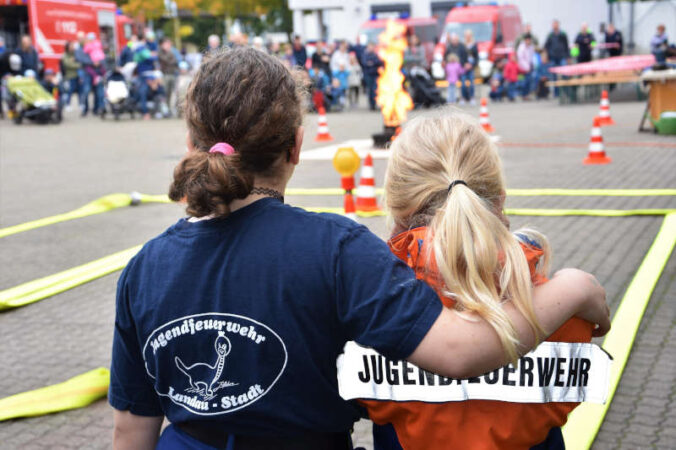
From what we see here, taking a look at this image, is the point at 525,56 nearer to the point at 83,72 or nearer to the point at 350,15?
the point at 83,72

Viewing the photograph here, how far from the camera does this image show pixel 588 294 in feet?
5.74

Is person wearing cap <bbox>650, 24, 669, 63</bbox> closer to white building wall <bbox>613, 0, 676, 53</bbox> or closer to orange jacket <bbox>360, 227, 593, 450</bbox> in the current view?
white building wall <bbox>613, 0, 676, 53</bbox>

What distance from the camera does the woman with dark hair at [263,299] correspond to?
1.56 meters

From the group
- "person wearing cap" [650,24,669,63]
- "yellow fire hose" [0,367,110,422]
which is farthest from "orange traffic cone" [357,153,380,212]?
"person wearing cap" [650,24,669,63]

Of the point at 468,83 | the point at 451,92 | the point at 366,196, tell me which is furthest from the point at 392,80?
the point at 468,83

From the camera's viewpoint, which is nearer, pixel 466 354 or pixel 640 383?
pixel 466 354

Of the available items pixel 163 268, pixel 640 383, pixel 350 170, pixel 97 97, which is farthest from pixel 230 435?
pixel 97 97

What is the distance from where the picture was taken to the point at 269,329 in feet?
5.35

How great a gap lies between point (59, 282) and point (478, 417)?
5011mm

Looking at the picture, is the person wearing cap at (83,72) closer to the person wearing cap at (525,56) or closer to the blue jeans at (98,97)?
the blue jeans at (98,97)

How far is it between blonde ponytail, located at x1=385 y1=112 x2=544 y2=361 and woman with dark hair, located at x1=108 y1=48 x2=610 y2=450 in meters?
0.05

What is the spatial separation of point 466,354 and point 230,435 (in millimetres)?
517

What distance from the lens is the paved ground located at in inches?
154

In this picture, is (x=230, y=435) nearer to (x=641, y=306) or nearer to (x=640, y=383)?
(x=640, y=383)
